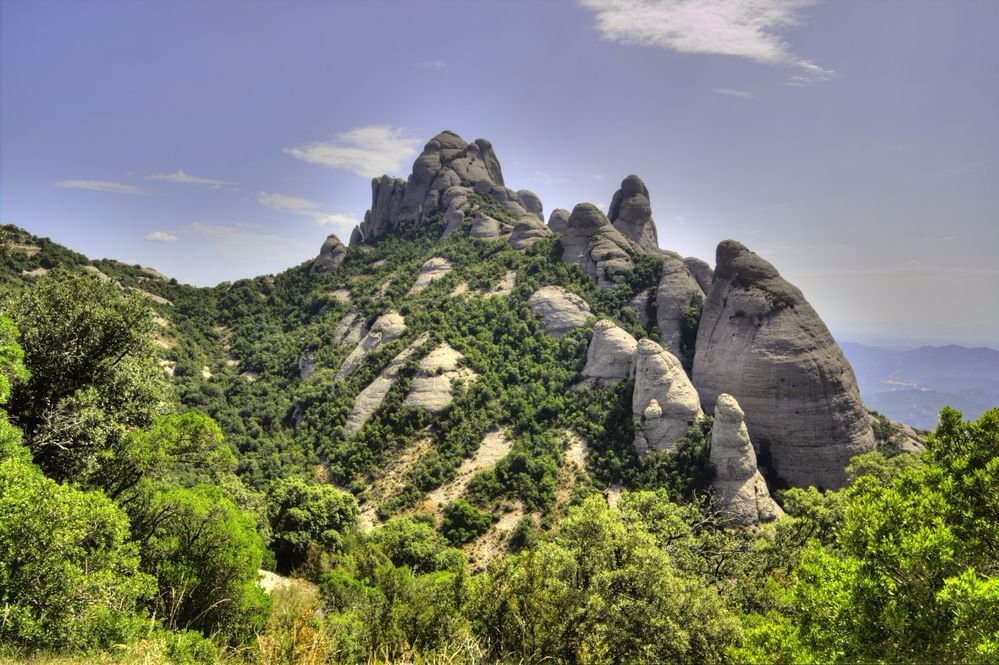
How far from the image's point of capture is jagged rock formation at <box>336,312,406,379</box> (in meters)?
59.8

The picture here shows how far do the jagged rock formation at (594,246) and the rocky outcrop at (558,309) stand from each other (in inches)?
262

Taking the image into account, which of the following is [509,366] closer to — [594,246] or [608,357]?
[608,357]

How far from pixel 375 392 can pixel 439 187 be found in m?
62.2

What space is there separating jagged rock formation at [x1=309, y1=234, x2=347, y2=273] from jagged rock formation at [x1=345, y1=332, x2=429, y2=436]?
4605 centimetres

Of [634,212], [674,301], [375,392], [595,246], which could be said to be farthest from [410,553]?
[634,212]

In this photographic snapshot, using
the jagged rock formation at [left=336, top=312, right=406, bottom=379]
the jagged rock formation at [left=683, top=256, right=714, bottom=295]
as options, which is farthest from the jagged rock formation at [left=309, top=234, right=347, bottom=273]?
the jagged rock formation at [left=683, top=256, right=714, bottom=295]

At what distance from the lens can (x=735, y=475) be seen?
34281 millimetres

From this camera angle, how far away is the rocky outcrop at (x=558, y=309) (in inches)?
2269

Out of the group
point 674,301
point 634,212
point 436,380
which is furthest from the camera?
point 634,212

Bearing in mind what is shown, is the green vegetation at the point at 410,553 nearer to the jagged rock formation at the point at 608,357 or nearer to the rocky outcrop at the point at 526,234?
the jagged rock formation at the point at 608,357

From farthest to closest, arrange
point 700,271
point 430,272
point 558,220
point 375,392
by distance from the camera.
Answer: point 558,220 < point 430,272 < point 700,271 < point 375,392

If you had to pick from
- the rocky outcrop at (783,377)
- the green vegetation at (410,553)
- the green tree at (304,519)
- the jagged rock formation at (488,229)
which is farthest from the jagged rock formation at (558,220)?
the green tree at (304,519)

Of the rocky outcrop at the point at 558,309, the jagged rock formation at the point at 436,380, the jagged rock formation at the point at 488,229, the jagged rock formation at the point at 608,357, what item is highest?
the jagged rock formation at the point at 488,229

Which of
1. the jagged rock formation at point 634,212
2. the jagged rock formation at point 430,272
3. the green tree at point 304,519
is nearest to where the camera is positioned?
the green tree at point 304,519
